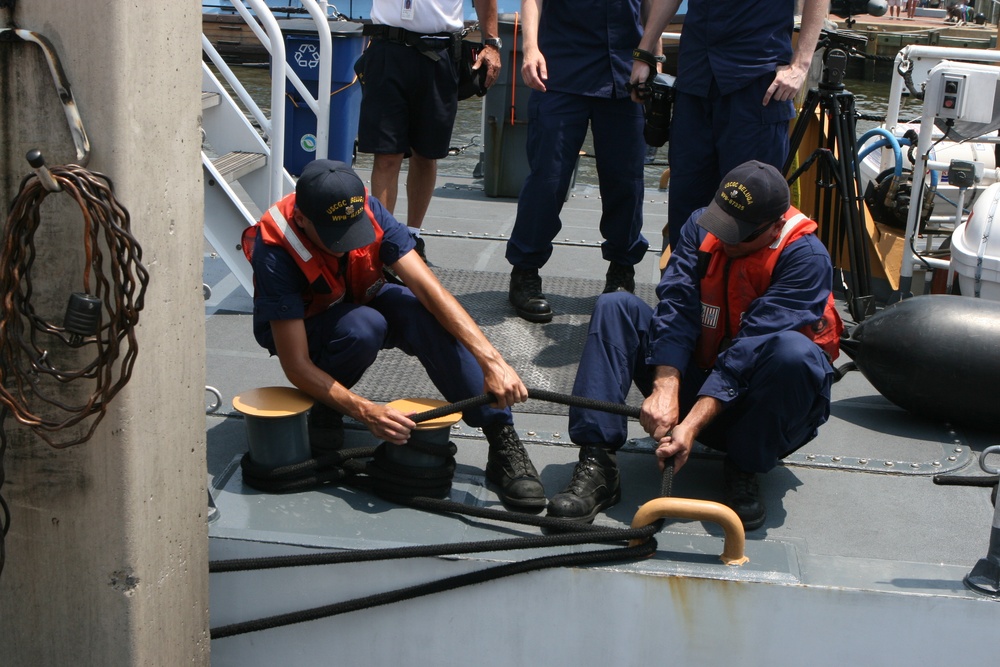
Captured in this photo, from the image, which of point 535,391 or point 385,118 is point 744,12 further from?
point 535,391

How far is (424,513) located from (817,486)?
1184 millimetres

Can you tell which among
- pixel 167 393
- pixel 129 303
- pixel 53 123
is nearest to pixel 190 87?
pixel 53 123

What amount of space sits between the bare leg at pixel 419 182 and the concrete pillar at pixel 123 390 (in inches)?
88.4

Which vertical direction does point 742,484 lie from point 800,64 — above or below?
below

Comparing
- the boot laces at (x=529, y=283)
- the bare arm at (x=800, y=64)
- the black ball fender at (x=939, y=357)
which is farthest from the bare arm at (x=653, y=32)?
the black ball fender at (x=939, y=357)

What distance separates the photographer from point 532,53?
411 centimetres

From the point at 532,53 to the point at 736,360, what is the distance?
164 cm

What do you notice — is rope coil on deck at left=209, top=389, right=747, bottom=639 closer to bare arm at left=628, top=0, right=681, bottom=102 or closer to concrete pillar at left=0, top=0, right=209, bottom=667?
concrete pillar at left=0, top=0, right=209, bottom=667

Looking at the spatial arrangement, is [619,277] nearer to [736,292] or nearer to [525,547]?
[736,292]

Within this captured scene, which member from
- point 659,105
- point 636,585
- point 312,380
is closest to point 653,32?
point 659,105

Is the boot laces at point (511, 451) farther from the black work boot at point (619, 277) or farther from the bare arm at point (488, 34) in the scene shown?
the bare arm at point (488, 34)

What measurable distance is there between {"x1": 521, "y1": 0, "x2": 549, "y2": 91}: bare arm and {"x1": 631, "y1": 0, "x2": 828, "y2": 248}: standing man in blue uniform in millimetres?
367

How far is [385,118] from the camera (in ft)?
14.8

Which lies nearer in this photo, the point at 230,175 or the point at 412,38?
the point at 230,175
